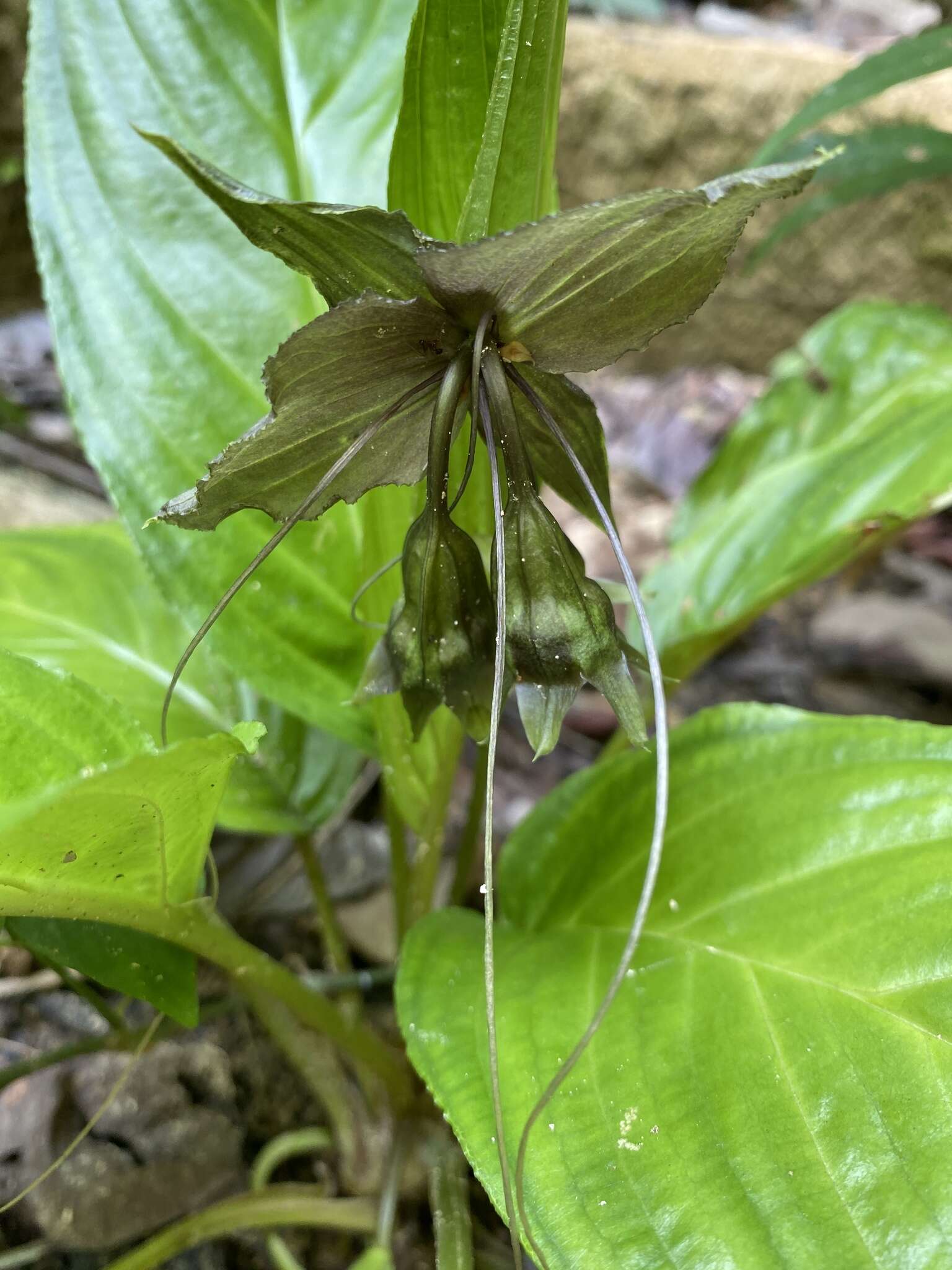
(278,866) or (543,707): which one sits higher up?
(543,707)

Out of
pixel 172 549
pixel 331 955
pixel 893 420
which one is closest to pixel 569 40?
pixel 893 420

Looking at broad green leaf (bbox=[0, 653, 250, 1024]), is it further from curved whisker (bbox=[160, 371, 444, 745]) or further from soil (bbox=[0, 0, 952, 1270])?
soil (bbox=[0, 0, 952, 1270])

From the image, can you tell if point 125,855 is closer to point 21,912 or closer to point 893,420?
point 21,912

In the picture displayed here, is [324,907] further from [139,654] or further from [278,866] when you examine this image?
[139,654]

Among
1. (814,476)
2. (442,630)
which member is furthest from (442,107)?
(814,476)

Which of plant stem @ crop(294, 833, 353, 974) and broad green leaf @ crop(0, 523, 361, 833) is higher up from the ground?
broad green leaf @ crop(0, 523, 361, 833)

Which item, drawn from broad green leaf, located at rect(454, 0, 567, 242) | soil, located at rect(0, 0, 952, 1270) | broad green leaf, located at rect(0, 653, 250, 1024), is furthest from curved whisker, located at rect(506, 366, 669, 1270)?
soil, located at rect(0, 0, 952, 1270)
